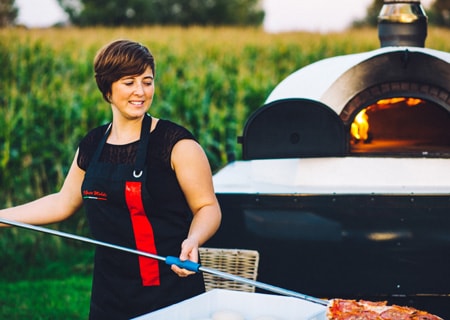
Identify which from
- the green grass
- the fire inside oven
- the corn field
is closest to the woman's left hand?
the fire inside oven

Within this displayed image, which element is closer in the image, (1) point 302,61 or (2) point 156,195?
(2) point 156,195

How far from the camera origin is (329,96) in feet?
14.7

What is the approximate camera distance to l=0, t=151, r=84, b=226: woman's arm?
114 inches

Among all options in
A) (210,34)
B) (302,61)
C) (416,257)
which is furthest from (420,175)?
(210,34)

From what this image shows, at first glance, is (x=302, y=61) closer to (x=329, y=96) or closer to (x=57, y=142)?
(x=57, y=142)

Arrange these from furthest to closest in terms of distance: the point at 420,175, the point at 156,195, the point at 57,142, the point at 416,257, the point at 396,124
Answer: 1. the point at 57,142
2. the point at 396,124
3. the point at 420,175
4. the point at 416,257
5. the point at 156,195

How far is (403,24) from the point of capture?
487 cm

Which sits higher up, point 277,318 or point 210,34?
point 210,34

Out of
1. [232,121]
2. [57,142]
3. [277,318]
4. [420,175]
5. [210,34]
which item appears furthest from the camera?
[210,34]

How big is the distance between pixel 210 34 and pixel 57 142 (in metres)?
8.02

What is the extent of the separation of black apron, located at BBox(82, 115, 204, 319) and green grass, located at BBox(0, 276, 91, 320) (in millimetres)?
2372

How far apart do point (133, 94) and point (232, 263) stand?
5.32ft

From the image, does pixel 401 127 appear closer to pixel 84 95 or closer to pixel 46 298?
pixel 46 298

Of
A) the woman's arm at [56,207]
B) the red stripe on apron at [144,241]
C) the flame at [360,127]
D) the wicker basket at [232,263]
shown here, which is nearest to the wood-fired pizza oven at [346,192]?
the flame at [360,127]
